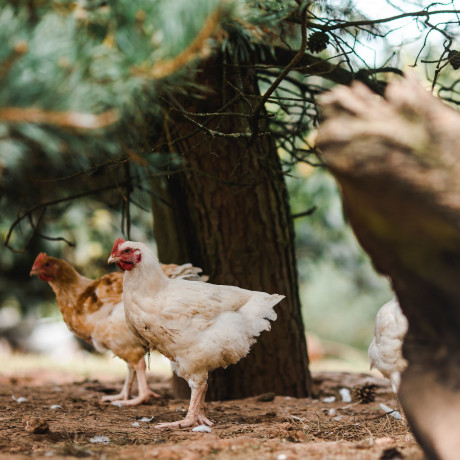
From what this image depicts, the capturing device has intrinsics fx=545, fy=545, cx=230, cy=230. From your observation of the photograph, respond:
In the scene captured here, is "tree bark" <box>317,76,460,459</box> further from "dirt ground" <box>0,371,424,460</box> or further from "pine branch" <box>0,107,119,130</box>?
"pine branch" <box>0,107,119,130</box>

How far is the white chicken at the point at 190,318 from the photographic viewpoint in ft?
11.3

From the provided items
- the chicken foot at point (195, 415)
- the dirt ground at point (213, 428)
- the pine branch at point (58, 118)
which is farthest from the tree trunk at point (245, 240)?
the pine branch at point (58, 118)

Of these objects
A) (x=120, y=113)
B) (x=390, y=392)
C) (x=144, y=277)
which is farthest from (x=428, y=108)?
(x=390, y=392)

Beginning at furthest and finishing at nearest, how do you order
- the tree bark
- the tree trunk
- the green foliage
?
the green foliage
the tree trunk
the tree bark

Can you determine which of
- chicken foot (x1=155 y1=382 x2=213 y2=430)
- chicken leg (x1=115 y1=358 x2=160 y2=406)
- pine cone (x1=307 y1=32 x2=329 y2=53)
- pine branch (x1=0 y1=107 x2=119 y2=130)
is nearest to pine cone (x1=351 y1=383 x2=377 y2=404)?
chicken foot (x1=155 y1=382 x2=213 y2=430)

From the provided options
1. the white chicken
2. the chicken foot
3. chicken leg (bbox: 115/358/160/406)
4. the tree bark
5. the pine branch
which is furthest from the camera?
chicken leg (bbox: 115/358/160/406)

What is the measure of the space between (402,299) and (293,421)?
5.73 ft

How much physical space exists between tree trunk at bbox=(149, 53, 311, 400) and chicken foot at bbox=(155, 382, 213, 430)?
99 cm

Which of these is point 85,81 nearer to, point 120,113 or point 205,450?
point 120,113

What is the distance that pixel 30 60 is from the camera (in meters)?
1.59

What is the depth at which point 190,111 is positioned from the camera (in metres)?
4.12

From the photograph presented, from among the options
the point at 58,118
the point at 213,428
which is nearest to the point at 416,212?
the point at 58,118

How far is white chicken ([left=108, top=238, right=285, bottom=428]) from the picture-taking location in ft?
11.3

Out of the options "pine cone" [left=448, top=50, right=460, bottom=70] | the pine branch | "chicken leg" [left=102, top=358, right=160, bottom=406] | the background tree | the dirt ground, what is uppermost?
"pine cone" [left=448, top=50, right=460, bottom=70]
